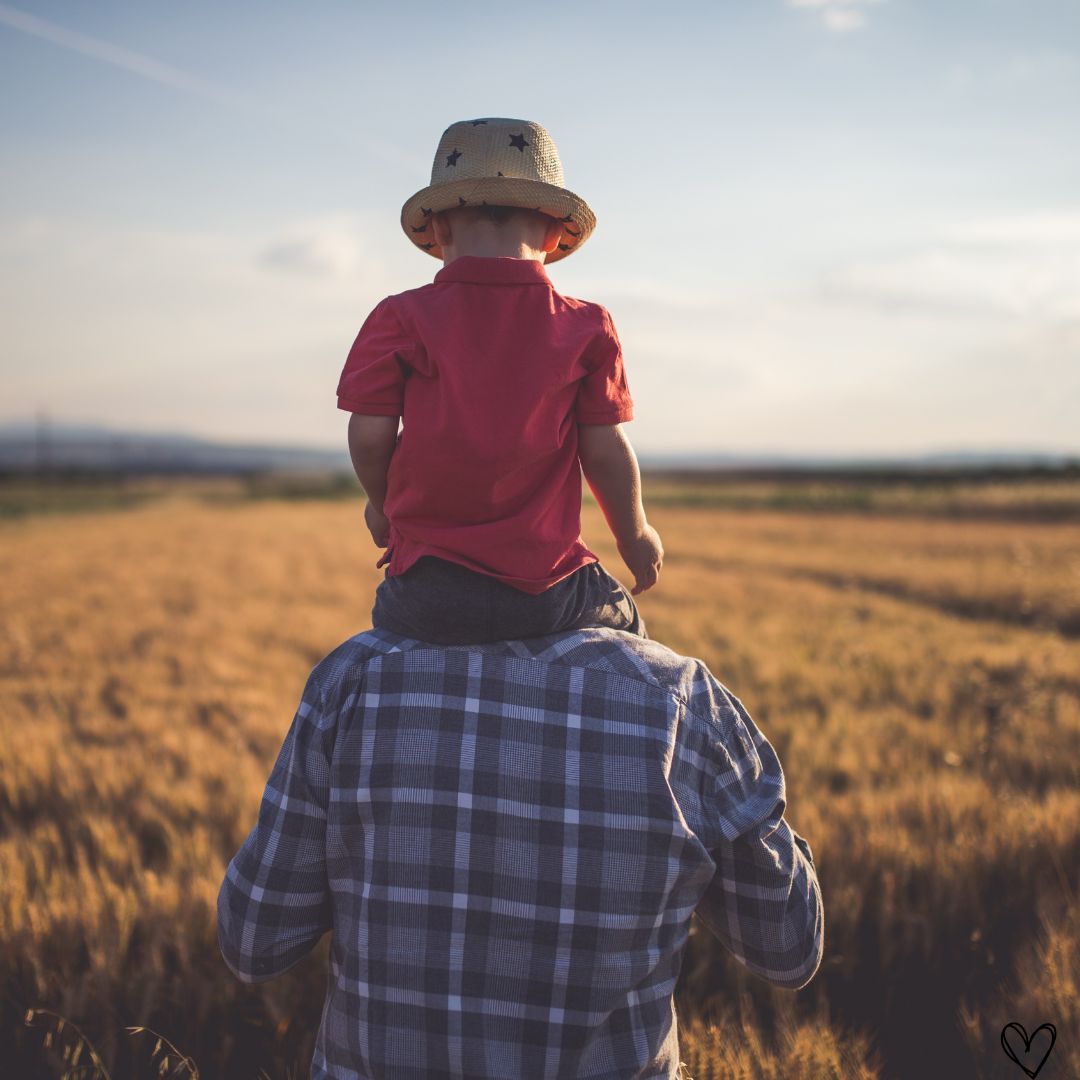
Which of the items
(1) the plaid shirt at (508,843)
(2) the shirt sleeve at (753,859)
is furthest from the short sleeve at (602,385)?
(2) the shirt sleeve at (753,859)

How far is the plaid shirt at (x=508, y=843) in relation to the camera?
1449mm

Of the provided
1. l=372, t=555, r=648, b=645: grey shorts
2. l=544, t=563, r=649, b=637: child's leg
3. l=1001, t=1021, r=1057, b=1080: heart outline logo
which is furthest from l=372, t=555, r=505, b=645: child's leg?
l=1001, t=1021, r=1057, b=1080: heart outline logo

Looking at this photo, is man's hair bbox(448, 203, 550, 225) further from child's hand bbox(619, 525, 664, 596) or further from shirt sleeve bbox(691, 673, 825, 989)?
shirt sleeve bbox(691, 673, 825, 989)

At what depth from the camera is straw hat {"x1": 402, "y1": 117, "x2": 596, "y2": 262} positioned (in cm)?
156

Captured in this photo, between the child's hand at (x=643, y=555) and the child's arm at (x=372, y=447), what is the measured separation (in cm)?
47

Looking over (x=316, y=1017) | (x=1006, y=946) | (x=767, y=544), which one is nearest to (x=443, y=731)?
(x=316, y=1017)

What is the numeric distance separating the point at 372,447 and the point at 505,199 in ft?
1.64

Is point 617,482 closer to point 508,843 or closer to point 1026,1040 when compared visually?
point 508,843

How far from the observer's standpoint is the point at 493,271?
5.04 ft

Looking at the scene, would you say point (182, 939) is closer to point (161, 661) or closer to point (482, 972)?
point (482, 972)

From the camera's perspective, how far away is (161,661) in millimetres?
6691

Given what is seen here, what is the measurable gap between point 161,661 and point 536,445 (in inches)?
238

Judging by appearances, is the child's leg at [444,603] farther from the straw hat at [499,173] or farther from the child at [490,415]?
the straw hat at [499,173]

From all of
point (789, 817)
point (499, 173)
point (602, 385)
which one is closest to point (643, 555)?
point (602, 385)
